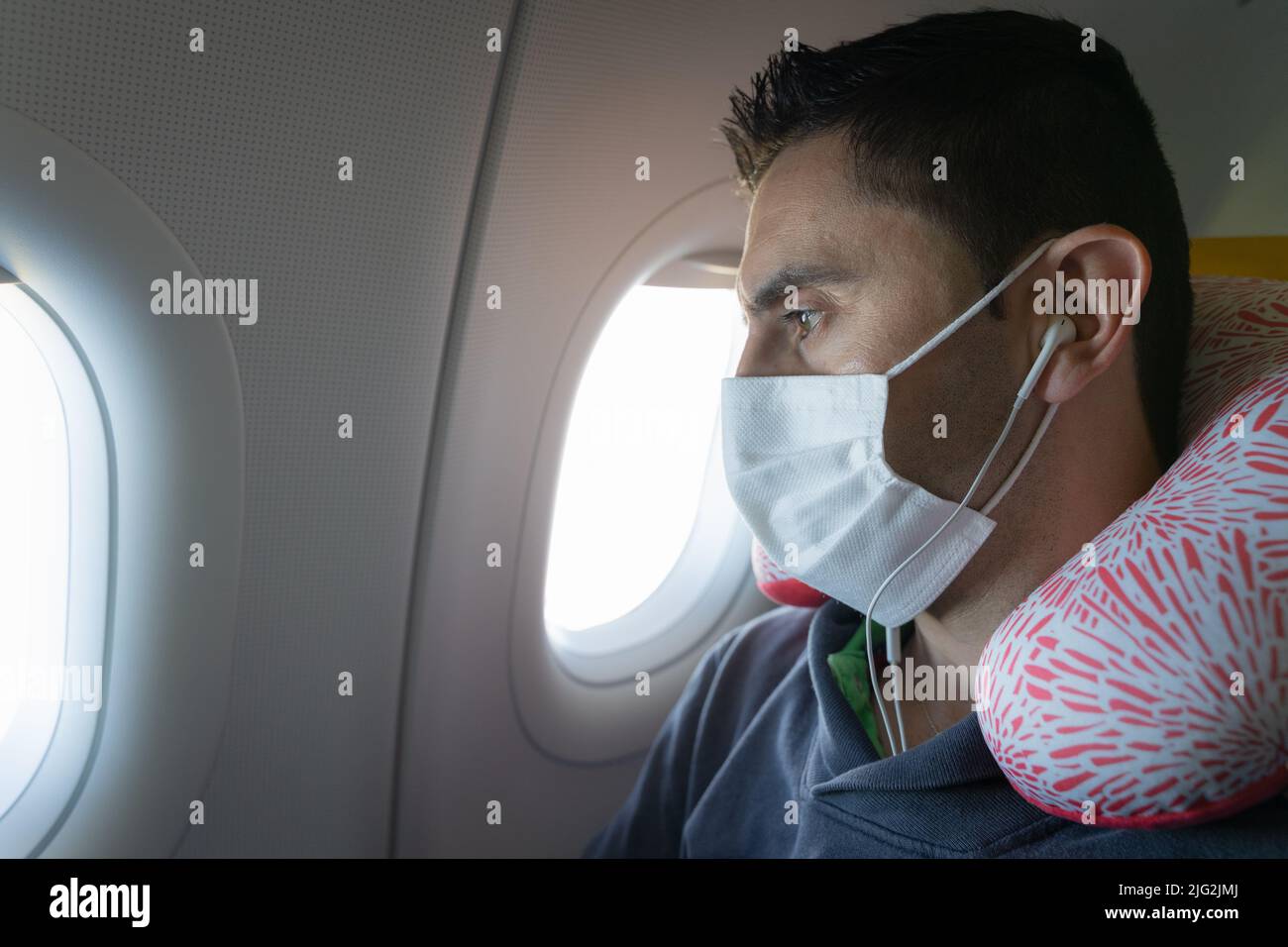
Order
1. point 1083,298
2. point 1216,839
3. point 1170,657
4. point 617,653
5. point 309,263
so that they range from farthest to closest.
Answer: point 617,653 → point 309,263 → point 1083,298 → point 1216,839 → point 1170,657

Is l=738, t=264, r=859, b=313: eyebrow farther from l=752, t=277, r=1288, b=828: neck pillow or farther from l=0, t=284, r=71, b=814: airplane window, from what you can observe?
l=0, t=284, r=71, b=814: airplane window

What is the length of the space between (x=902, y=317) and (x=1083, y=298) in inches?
9.1

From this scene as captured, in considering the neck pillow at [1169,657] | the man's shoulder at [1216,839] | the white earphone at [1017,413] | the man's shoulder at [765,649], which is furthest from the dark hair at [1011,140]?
the man's shoulder at [765,649]

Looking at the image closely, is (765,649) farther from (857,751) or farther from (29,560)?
(29,560)

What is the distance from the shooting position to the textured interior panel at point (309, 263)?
4.04ft

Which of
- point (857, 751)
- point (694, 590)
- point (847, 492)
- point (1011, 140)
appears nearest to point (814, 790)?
point (857, 751)

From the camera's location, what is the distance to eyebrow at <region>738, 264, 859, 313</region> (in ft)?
4.27

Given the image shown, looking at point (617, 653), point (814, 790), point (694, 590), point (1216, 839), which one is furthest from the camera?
point (694, 590)

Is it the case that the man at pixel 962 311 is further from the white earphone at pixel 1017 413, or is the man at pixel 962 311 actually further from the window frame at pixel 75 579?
the window frame at pixel 75 579

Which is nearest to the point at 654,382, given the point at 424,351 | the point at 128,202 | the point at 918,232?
the point at 424,351

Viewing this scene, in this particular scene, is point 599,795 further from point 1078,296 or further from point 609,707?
point 1078,296

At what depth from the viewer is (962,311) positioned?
125 centimetres

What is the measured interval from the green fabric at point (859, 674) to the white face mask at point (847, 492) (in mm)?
168
